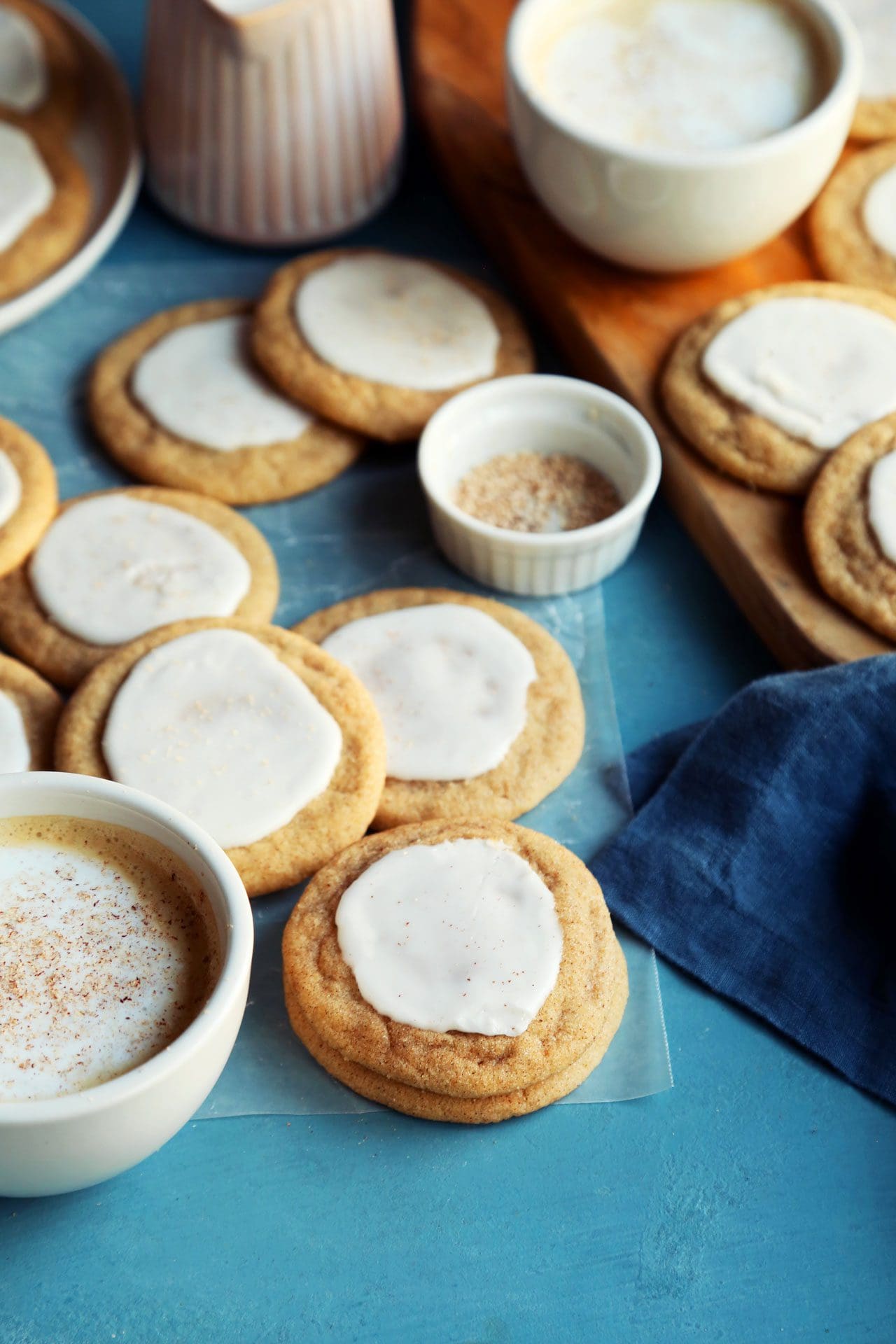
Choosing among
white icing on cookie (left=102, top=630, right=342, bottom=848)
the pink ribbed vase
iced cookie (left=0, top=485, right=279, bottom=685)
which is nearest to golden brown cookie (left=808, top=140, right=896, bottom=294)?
the pink ribbed vase

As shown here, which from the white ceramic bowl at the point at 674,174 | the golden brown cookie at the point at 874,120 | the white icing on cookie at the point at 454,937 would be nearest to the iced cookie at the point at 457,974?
the white icing on cookie at the point at 454,937

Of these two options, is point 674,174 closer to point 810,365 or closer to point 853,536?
point 810,365

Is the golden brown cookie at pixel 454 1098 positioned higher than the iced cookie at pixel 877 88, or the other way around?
the iced cookie at pixel 877 88

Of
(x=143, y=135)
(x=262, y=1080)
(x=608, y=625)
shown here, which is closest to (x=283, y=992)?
(x=262, y=1080)

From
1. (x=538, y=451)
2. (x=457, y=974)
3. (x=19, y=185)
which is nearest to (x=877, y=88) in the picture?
(x=538, y=451)

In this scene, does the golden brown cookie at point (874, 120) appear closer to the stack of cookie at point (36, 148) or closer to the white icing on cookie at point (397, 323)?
the white icing on cookie at point (397, 323)

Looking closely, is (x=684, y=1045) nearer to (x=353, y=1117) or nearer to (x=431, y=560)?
(x=353, y=1117)
